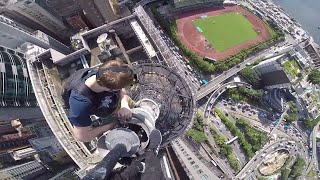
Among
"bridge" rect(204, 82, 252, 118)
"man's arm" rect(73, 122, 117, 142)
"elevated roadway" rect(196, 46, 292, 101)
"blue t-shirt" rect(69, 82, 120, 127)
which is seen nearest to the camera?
"blue t-shirt" rect(69, 82, 120, 127)

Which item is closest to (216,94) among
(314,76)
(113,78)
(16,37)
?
(314,76)

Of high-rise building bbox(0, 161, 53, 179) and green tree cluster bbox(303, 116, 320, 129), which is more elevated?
high-rise building bbox(0, 161, 53, 179)

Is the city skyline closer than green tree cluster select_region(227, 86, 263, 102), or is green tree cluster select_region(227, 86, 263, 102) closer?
the city skyline

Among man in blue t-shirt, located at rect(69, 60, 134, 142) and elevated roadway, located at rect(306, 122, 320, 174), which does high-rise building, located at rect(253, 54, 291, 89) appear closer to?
elevated roadway, located at rect(306, 122, 320, 174)

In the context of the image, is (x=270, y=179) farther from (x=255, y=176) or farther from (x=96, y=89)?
(x=96, y=89)

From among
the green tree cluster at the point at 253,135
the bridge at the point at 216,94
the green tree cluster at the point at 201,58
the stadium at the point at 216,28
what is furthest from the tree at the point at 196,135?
the stadium at the point at 216,28

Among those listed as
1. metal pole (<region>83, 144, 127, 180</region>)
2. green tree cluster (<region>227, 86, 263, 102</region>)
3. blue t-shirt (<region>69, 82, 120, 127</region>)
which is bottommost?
green tree cluster (<region>227, 86, 263, 102</region>)

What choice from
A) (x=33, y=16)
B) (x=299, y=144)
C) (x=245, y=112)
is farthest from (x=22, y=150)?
(x=299, y=144)

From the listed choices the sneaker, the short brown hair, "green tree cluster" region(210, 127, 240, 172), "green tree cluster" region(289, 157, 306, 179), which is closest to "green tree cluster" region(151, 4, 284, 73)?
"green tree cluster" region(210, 127, 240, 172)
